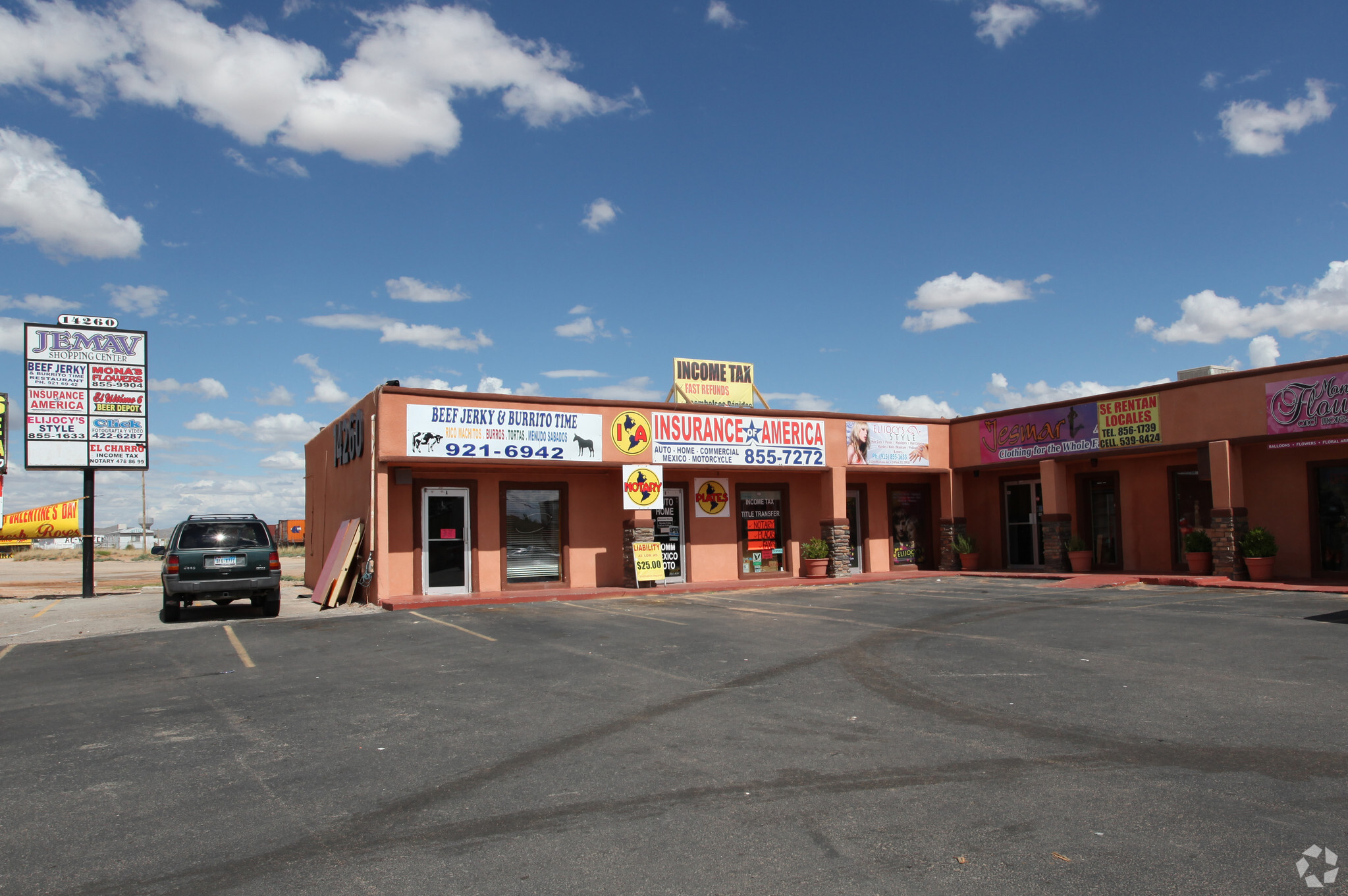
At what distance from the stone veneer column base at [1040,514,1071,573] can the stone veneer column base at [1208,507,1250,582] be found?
3.79 meters

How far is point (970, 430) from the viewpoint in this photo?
2523cm

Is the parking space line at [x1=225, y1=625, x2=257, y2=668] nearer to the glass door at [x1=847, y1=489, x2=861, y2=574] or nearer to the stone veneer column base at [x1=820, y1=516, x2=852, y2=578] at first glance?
the stone veneer column base at [x1=820, y1=516, x2=852, y2=578]

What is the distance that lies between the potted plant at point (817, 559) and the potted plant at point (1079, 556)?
6.16 metres

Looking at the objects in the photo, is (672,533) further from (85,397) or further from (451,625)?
(85,397)

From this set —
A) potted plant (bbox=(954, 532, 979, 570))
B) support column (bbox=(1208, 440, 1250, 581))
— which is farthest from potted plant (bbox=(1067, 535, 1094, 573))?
support column (bbox=(1208, 440, 1250, 581))

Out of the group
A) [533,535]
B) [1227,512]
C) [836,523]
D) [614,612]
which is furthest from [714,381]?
[1227,512]

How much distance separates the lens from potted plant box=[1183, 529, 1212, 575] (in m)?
19.6

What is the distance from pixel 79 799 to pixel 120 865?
1379 mm

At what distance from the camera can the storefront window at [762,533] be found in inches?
930

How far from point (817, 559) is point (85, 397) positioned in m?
18.5

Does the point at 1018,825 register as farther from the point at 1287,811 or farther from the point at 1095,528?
the point at 1095,528

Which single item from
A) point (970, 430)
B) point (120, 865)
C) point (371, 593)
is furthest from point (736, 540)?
point (120, 865)

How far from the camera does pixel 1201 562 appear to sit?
19656 millimetres

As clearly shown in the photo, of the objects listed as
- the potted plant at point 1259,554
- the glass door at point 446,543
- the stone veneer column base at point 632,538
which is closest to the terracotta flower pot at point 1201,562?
the potted plant at point 1259,554
